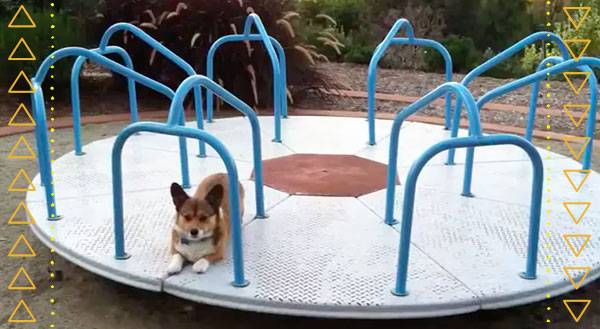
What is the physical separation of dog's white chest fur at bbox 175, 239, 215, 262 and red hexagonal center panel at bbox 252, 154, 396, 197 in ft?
3.81

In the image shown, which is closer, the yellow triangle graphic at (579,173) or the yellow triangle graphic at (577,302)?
the yellow triangle graphic at (577,302)

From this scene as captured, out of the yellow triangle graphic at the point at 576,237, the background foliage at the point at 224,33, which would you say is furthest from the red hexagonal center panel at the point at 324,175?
the background foliage at the point at 224,33

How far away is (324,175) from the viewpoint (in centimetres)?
414

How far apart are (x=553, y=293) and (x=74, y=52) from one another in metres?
2.75

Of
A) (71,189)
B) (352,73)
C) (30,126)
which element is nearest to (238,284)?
(71,189)

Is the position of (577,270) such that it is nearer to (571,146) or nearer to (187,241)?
(187,241)

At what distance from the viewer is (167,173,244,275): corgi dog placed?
8.23 feet

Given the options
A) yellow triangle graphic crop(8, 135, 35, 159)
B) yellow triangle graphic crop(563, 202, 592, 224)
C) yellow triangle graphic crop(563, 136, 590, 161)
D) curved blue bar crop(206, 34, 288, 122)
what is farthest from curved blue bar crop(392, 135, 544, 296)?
yellow triangle graphic crop(8, 135, 35, 159)

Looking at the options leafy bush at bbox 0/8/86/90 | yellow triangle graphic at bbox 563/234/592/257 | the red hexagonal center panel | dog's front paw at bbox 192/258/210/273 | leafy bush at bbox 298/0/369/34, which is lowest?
yellow triangle graphic at bbox 563/234/592/257

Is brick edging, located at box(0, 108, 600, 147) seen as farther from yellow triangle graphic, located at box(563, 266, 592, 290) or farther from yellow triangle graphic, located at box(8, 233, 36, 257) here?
yellow triangle graphic, located at box(563, 266, 592, 290)

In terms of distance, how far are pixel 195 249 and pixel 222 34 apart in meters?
5.24

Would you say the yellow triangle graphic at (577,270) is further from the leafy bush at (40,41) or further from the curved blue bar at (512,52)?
the leafy bush at (40,41)

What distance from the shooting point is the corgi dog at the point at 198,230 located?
2.51 m

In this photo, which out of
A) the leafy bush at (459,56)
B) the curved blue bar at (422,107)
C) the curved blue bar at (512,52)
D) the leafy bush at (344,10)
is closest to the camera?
the curved blue bar at (422,107)
